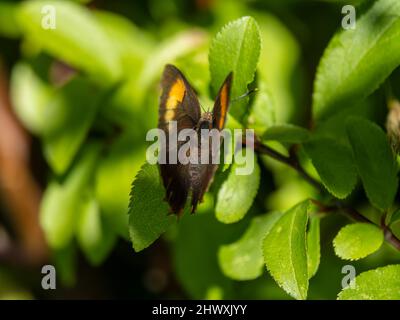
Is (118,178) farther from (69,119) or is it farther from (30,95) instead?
(30,95)

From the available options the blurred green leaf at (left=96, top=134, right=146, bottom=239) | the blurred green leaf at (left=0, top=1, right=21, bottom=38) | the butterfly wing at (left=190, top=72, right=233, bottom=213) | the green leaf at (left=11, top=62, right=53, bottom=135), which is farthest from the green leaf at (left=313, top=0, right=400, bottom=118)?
the blurred green leaf at (left=0, top=1, right=21, bottom=38)

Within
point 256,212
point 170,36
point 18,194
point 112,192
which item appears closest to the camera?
point 112,192

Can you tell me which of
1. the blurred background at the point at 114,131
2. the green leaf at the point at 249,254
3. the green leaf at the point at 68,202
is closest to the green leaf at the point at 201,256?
the blurred background at the point at 114,131

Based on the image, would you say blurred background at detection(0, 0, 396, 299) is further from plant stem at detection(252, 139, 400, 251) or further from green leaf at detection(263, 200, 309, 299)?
green leaf at detection(263, 200, 309, 299)

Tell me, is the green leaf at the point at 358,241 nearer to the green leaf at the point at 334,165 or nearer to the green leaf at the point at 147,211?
the green leaf at the point at 334,165

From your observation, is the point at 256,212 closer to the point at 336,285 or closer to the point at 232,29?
the point at 336,285

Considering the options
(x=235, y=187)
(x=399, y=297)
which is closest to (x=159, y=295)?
(x=235, y=187)
